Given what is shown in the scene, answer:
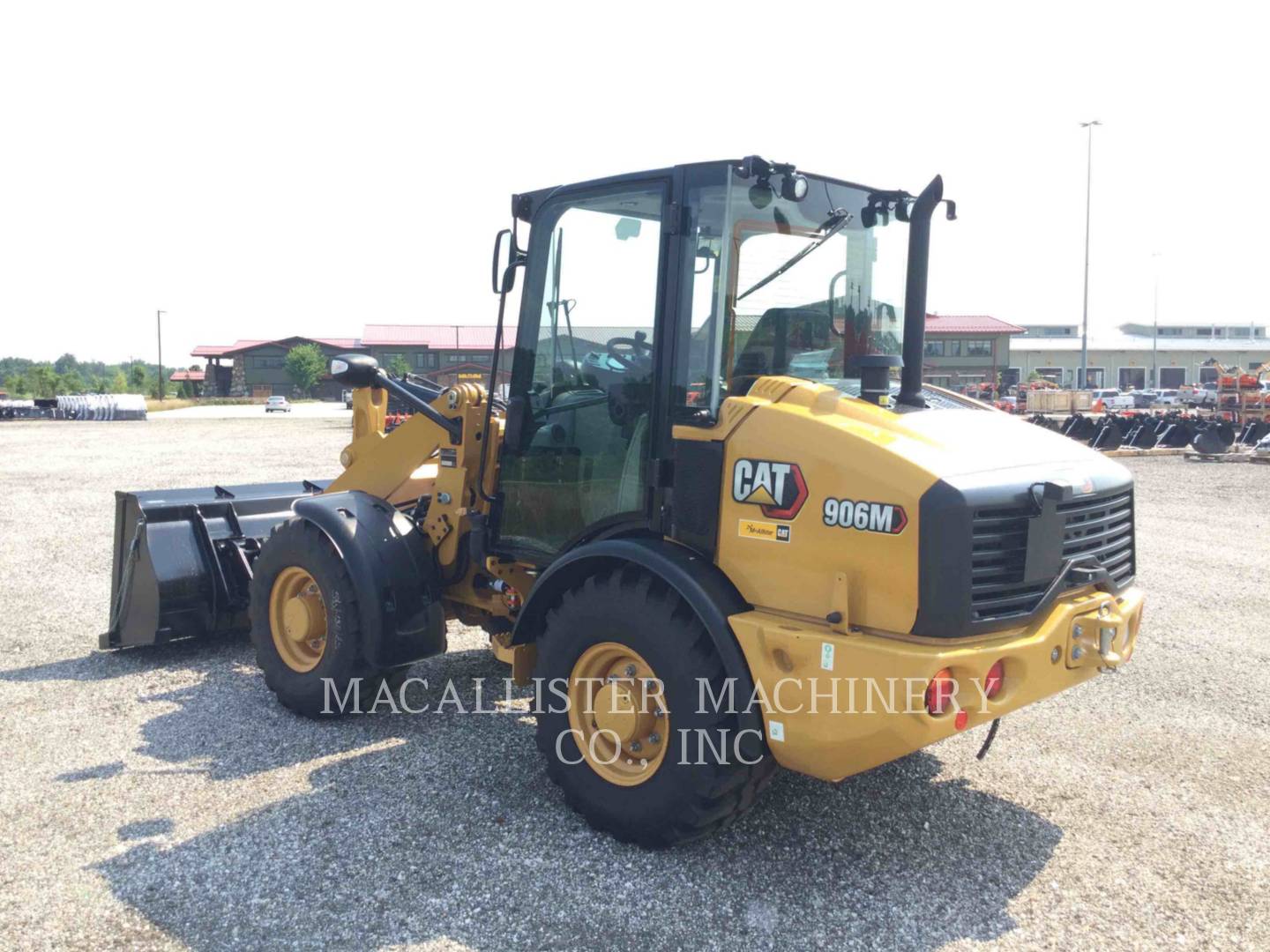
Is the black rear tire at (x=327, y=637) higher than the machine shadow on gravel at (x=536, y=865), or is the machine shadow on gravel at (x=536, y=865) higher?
the black rear tire at (x=327, y=637)

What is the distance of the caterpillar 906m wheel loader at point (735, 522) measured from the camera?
3379 millimetres

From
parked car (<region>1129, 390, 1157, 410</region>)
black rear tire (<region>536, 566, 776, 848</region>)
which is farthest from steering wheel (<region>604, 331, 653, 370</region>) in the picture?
parked car (<region>1129, 390, 1157, 410</region>)

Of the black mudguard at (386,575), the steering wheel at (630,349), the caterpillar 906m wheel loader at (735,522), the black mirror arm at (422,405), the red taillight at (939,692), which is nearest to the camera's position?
the red taillight at (939,692)

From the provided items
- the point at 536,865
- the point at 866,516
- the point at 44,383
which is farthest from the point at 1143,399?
the point at 44,383

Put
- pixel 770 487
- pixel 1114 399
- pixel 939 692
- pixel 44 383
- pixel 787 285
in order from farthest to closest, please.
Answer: pixel 44 383 → pixel 1114 399 → pixel 787 285 → pixel 770 487 → pixel 939 692

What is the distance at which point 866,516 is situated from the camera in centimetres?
336

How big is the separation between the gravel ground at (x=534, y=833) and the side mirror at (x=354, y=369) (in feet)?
5.90

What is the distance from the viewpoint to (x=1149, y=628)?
295 inches

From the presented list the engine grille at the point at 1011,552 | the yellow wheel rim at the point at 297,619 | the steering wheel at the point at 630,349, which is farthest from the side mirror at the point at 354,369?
the engine grille at the point at 1011,552

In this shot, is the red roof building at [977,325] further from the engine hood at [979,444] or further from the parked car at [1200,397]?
the engine hood at [979,444]

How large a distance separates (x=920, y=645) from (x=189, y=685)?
4.38 m

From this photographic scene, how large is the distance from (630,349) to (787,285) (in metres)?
0.68

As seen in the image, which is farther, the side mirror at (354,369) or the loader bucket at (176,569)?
the loader bucket at (176,569)

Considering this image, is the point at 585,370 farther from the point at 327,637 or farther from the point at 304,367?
the point at 304,367
